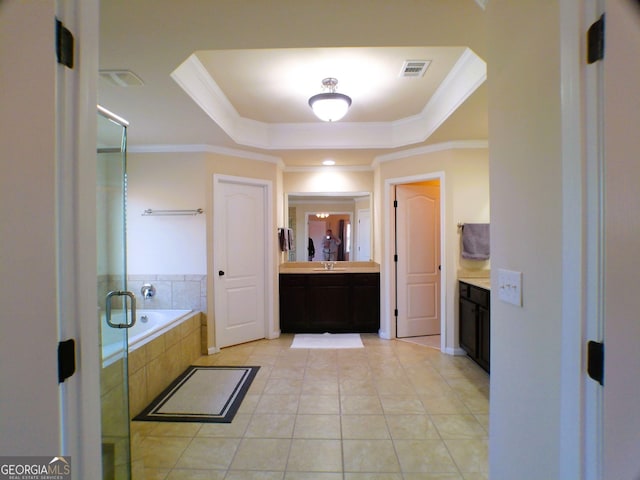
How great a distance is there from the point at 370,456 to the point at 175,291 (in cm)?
265

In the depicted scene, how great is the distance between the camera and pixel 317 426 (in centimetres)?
210

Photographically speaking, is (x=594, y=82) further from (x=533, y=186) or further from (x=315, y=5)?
(x=315, y=5)

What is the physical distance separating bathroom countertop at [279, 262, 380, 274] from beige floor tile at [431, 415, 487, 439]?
7.03ft

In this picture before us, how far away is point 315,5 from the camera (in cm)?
142

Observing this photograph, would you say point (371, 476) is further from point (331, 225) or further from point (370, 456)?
point (331, 225)

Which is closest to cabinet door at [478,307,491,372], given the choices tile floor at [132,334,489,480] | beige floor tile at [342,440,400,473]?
tile floor at [132,334,489,480]

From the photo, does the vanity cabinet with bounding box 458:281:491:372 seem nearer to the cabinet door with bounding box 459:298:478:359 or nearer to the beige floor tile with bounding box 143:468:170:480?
the cabinet door with bounding box 459:298:478:359

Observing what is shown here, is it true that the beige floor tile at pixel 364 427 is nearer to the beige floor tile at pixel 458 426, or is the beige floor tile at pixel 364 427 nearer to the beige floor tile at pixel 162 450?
the beige floor tile at pixel 458 426

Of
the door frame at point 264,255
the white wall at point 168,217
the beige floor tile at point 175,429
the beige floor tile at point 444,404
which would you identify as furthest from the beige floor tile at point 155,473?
the white wall at point 168,217

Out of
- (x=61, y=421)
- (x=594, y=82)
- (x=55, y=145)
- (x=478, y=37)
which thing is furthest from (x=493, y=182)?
(x=61, y=421)

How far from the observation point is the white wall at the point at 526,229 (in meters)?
0.88

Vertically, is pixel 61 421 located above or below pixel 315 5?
below

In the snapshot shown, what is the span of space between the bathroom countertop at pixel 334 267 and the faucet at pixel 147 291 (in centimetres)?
159

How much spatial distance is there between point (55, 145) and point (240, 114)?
9.17 ft
